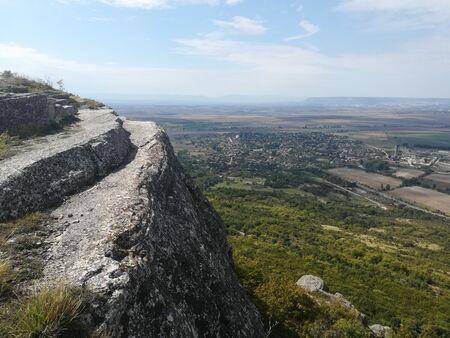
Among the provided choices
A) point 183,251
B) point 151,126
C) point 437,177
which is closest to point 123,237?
point 183,251

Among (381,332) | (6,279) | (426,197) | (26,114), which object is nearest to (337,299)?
(381,332)

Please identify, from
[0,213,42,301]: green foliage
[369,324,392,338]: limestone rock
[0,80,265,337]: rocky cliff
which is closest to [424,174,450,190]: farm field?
[369,324,392,338]: limestone rock

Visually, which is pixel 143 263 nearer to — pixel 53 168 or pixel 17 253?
pixel 17 253

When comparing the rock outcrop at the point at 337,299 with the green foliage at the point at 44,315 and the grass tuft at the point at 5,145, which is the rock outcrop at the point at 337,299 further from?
the green foliage at the point at 44,315

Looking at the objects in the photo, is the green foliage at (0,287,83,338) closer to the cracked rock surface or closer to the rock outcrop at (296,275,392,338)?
the cracked rock surface

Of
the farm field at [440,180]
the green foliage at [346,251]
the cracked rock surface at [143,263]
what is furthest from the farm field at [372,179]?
the cracked rock surface at [143,263]

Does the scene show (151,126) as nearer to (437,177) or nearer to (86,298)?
(86,298)
